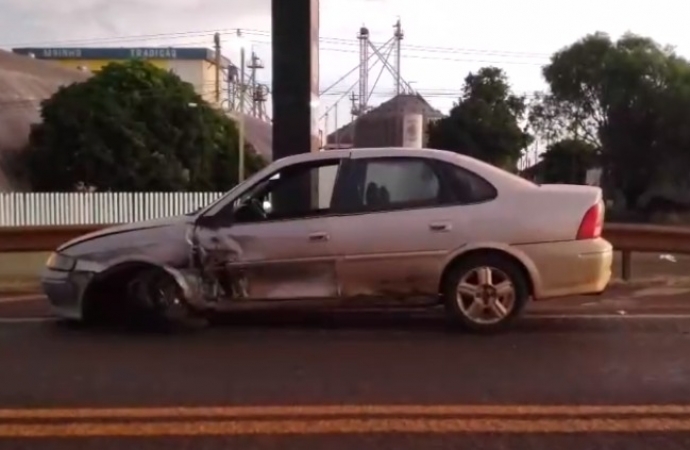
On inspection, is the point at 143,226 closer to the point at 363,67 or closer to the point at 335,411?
the point at 335,411

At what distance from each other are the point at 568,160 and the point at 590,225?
124 feet

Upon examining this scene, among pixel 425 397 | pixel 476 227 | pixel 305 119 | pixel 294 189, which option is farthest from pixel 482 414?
pixel 305 119

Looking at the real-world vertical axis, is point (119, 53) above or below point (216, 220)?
above

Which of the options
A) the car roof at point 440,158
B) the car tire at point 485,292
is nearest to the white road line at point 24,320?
the car roof at point 440,158

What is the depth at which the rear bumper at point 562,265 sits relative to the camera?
332 inches

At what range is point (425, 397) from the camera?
6.31 meters

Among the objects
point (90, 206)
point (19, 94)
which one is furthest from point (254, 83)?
point (90, 206)

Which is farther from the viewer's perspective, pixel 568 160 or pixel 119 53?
pixel 119 53

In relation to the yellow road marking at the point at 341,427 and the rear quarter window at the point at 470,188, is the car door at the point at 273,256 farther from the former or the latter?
the yellow road marking at the point at 341,427

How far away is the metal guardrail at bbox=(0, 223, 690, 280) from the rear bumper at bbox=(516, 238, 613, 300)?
11.8 ft

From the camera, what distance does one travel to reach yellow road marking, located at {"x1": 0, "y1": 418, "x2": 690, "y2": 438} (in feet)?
18.2

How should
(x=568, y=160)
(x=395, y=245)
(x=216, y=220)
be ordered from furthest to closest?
(x=568, y=160), (x=216, y=220), (x=395, y=245)

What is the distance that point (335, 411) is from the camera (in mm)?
5969

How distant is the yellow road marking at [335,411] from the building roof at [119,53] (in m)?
93.2
